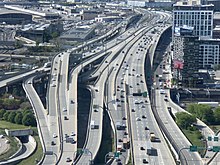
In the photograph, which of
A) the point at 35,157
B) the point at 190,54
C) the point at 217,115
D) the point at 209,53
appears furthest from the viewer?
the point at 209,53

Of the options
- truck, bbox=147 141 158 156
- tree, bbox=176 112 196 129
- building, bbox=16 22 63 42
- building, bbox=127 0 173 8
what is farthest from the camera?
building, bbox=127 0 173 8

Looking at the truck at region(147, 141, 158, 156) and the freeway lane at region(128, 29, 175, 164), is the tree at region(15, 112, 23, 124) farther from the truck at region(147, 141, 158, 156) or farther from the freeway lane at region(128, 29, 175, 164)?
the truck at region(147, 141, 158, 156)

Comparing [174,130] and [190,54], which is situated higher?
[190,54]

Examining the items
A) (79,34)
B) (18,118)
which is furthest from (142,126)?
(79,34)

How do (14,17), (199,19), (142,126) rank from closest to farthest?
(142,126), (199,19), (14,17)

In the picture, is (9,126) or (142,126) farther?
(9,126)

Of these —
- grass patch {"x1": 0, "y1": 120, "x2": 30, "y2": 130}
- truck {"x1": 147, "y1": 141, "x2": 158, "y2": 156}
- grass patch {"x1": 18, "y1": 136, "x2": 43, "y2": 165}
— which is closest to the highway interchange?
truck {"x1": 147, "y1": 141, "x2": 158, "y2": 156}

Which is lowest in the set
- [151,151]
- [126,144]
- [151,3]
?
[126,144]

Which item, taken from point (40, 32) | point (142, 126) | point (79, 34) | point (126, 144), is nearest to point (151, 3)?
point (79, 34)

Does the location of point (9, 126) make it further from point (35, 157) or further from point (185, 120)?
point (185, 120)
